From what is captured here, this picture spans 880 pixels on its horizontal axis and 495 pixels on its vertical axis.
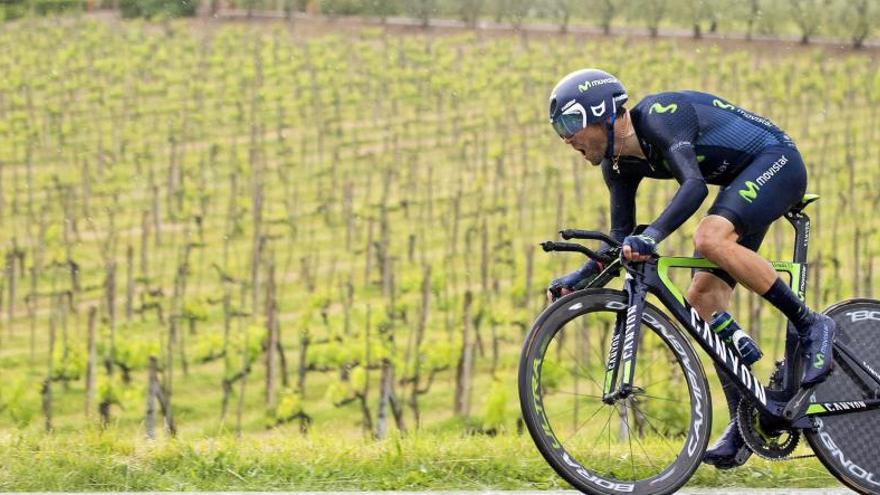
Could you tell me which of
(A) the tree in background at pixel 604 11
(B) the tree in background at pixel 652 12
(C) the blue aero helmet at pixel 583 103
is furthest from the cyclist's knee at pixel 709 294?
(A) the tree in background at pixel 604 11

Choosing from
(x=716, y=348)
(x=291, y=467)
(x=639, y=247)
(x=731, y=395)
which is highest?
(x=639, y=247)

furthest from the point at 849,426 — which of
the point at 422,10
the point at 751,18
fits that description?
the point at 422,10

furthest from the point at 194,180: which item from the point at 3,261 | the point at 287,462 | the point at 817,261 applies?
the point at 287,462

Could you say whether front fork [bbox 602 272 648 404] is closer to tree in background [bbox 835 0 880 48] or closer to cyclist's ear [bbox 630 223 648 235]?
cyclist's ear [bbox 630 223 648 235]

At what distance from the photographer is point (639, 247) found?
5.32m

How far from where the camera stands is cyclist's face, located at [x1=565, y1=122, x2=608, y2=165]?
5598 millimetres

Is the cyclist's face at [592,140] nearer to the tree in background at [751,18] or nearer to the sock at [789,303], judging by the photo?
the sock at [789,303]

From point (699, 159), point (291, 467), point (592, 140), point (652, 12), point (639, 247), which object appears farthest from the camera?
point (652, 12)

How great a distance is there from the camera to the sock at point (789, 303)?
5.74 metres

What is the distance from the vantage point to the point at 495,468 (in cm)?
620

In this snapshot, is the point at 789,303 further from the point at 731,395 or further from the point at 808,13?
the point at 808,13

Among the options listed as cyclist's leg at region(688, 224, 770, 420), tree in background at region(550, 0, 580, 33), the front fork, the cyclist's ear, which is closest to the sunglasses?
the cyclist's ear

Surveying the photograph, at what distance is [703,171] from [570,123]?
67 centimetres

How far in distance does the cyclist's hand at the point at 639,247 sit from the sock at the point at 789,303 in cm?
70
